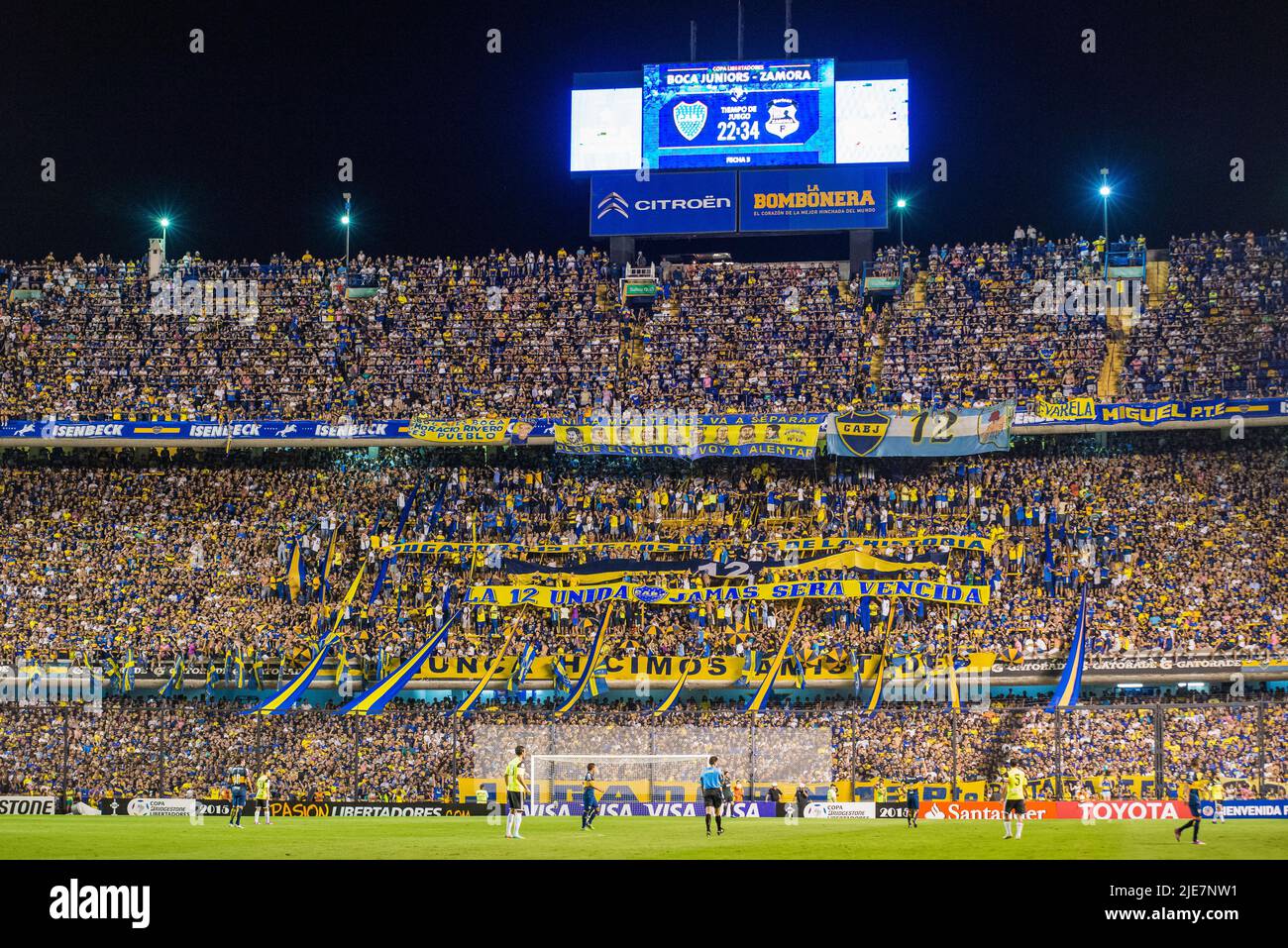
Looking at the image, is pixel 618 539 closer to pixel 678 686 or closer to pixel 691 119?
pixel 678 686

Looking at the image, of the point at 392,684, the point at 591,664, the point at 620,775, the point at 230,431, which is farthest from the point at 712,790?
the point at 230,431

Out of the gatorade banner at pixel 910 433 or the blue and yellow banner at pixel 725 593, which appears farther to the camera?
the gatorade banner at pixel 910 433

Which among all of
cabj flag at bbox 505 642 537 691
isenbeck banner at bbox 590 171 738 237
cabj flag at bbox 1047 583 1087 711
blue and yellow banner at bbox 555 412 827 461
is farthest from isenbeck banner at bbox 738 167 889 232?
cabj flag at bbox 505 642 537 691

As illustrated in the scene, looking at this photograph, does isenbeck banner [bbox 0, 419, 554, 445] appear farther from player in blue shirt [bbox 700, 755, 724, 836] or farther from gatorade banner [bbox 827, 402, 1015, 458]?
player in blue shirt [bbox 700, 755, 724, 836]

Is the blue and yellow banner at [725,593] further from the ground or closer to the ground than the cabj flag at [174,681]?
further from the ground

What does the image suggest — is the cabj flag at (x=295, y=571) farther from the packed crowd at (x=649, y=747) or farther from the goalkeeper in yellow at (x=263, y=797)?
the goalkeeper in yellow at (x=263, y=797)

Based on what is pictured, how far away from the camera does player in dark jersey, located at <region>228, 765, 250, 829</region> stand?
31625 mm

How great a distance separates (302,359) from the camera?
50531mm

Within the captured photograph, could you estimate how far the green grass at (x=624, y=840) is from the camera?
22.0 meters

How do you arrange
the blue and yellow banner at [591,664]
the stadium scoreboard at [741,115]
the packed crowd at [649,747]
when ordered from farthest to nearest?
the stadium scoreboard at [741,115] → the blue and yellow banner at [591,664] → the packed crowd at [649,747]

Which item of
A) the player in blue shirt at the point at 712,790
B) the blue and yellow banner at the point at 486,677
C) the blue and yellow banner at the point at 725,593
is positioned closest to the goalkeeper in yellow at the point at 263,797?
the blue and yellow banner at the point at 486,677

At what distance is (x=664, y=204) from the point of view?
1997 inches

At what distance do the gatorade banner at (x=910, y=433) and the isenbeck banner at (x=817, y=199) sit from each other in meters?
8.65
